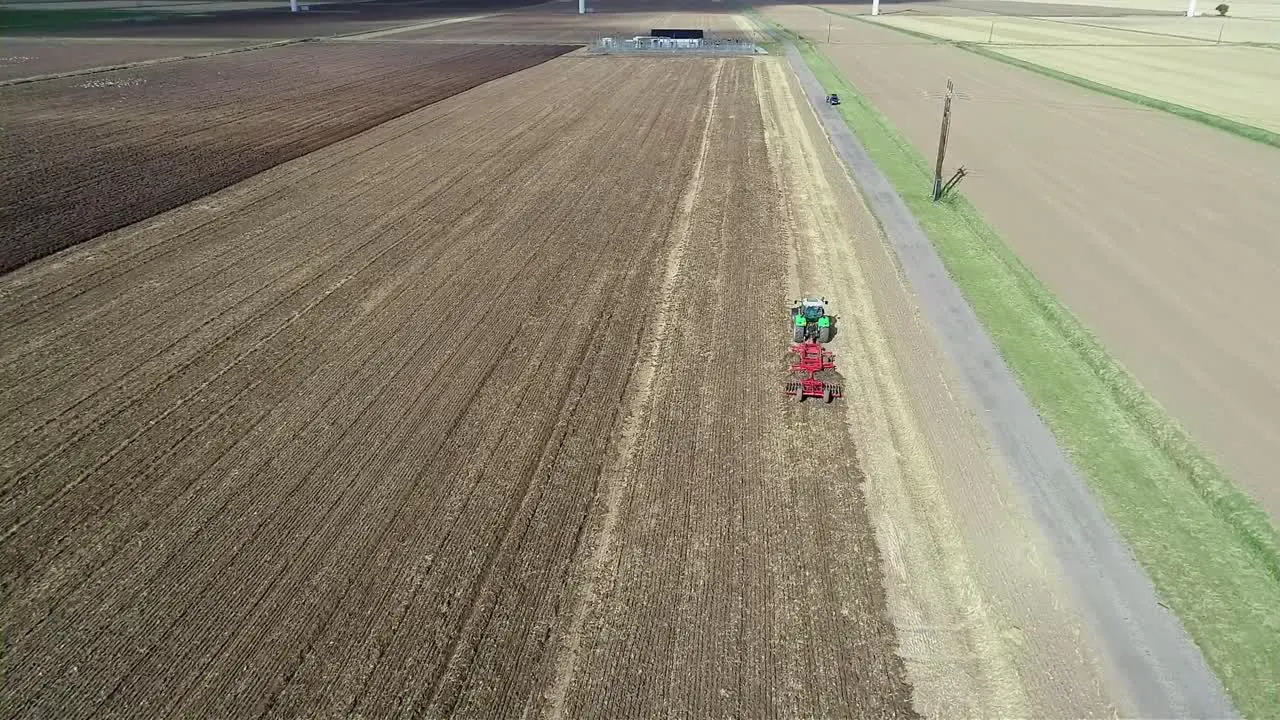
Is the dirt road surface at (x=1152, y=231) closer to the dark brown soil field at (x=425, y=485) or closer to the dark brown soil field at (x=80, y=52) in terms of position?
the dark brown soil field at (x=425, y=485)

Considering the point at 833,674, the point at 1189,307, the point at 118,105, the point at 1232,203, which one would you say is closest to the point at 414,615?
the point at 833,674

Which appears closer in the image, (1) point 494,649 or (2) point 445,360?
(1) point 494,649

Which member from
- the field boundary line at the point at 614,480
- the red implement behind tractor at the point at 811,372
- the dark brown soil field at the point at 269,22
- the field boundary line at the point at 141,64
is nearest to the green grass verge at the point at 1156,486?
the red implement behind tractor at the point at 811,372

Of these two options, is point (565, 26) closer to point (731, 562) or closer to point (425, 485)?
point (425, 485)

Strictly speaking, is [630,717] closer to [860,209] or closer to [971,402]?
[971,402]

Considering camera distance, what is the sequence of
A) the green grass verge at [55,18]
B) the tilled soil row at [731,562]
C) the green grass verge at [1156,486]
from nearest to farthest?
the tilled soil row at [731,562], the green grass verge at [1156,486], the green grass verge at [55,18]
